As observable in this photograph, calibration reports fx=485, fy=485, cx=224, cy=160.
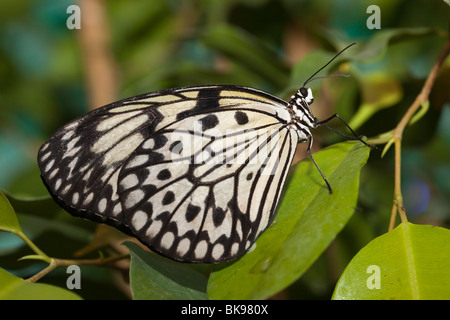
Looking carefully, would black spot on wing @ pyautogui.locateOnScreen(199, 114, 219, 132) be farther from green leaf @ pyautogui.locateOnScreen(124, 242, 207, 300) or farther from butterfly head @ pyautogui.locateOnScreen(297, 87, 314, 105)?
green leaf @ pyautogui.locateOnScreen(124, 242, 207, 300)

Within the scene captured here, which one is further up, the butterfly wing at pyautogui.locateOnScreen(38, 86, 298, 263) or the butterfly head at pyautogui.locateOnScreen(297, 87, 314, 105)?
the butterfly head at pyautogui.locateOnScreen(297, 87, 314, 105)

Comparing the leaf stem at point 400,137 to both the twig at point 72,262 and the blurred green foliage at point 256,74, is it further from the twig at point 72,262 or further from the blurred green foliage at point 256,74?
the twig at point 72,262

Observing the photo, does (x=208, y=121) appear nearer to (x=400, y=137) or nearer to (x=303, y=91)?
(x=303, y=91)

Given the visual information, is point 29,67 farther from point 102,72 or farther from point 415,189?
point 415,189

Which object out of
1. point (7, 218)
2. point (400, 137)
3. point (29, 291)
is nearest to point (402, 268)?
point (400, 137)

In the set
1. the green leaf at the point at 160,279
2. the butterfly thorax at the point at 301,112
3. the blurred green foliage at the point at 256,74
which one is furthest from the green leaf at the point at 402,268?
the butterfly thorax at the point at 301,112

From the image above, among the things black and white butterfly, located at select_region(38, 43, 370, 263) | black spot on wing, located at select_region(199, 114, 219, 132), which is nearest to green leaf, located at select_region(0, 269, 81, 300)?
black and white butterfly, located at select_region(38, 43, 370, 263)
